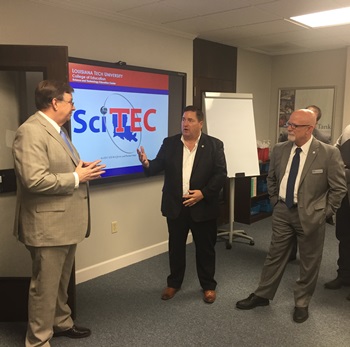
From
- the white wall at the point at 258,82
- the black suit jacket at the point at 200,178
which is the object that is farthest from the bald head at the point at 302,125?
the white wall at the point at 258,82

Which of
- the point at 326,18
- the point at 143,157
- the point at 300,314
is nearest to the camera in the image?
the point at 300,314

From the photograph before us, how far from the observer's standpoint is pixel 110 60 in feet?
10.9

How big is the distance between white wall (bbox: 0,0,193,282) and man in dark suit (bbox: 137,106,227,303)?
0.78 metres

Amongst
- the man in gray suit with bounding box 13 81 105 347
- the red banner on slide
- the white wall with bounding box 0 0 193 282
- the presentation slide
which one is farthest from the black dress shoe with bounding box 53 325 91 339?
the red banner on slide

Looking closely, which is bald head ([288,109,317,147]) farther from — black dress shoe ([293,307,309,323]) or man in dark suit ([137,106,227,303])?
black dress shoe ([293,307,309,323])

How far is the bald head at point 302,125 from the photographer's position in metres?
2.55

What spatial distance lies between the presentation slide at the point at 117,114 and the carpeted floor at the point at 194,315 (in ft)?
3.29

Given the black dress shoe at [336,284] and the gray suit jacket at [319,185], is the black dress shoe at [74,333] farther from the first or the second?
the black dress shoe at [336,284]

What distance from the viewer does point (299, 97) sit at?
557 centimetres

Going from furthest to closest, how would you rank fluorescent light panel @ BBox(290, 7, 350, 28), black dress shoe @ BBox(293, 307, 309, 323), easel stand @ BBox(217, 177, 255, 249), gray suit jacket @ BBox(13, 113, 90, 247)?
easel stand @ BBox(217, 177, 255, 249)
fluorescent light panel @ BBox(290, 7, 350, 28)
black dress shoe @ BBox(293, 307, 309, 323)
gray suit jacket @ BBox(13, 113, 90, 247)

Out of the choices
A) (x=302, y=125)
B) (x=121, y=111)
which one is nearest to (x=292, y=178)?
(x=302, y=125)

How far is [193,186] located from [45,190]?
1184mm

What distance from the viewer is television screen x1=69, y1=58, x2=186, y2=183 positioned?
10.2 ft

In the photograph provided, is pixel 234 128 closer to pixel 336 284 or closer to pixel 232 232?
pixel 232 232
